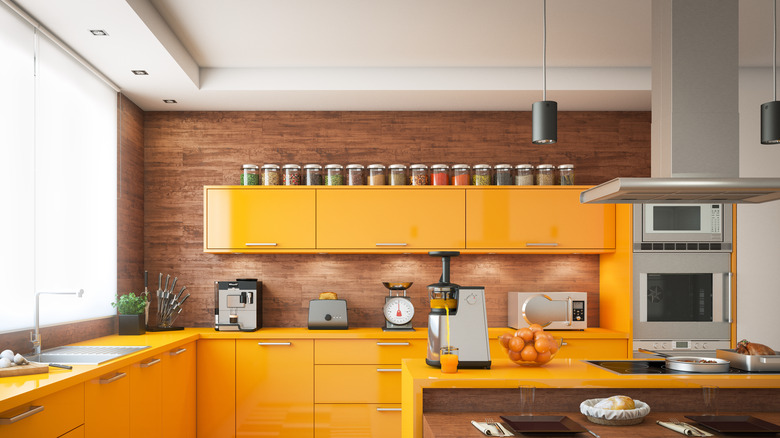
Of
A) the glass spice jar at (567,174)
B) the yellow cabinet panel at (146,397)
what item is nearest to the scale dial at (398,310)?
the glass spice jar at (567,174)

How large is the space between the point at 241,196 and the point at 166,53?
4.22 ft

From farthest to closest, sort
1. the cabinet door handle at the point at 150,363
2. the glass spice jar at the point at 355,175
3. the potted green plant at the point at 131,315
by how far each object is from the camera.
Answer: the glass spice jar at the point at 355,175 < the potted green plant at the point at 131,315 < the cabinet door handle at the point at 150,363

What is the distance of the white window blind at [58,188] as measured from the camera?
3.12 metres

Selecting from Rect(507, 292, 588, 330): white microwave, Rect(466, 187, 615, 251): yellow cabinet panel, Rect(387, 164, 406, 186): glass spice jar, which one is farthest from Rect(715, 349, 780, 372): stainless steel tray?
Rect(387, 164, 406, 186): glass spice jar

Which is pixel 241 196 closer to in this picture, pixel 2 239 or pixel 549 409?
pixel 2 239

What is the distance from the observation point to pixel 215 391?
4.25m

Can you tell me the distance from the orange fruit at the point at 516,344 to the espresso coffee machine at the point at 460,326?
112mm

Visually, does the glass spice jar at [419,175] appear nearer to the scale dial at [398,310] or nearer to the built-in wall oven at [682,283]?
the scale dial at [398,310]


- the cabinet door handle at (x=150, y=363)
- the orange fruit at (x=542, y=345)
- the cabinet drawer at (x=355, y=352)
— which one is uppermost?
the orange fruit at (x=542, y=345)

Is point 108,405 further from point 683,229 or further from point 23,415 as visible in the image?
point 683,229

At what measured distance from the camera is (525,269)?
493 cm

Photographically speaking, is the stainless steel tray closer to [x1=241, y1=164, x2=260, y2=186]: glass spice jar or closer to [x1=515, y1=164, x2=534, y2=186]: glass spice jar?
[x1=515, y1=164, x2=534, y2=186]: glass spice jar

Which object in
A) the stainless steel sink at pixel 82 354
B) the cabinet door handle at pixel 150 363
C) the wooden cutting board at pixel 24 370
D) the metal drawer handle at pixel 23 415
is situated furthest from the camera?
the cabinet door handle at pixel 150 363

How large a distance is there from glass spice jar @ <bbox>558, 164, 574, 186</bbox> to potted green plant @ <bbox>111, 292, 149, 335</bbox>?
3180mm
